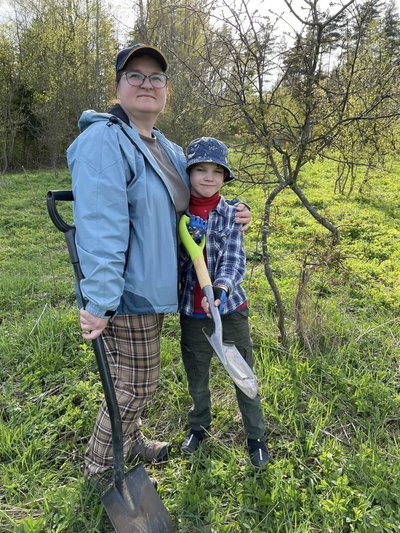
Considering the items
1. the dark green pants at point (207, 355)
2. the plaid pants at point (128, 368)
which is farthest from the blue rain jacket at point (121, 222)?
the dark green pants at point (207, 355)

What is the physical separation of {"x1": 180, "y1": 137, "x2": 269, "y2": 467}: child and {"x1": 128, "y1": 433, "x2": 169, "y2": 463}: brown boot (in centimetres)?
13

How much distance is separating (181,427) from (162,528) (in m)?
0.76

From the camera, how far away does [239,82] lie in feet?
9.29

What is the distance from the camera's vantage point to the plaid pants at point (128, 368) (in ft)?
6.61

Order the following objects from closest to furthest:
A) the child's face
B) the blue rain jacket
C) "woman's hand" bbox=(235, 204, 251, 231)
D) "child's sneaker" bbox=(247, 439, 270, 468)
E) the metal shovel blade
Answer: the blue rain jacket < the metal shovel blade < the child's face < "woman's hand" bbox=(235, 204, 251, 231) < "child's sneaker" bbox=(247, 439, 270, 468)

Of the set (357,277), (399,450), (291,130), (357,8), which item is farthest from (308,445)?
(357,277)

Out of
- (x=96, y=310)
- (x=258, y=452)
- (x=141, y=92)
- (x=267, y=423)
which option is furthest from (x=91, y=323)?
(x=267, y=423)

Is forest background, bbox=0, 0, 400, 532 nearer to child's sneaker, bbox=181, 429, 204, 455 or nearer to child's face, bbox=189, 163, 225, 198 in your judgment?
child's sneaker, bbox=181, 429, 204, 455

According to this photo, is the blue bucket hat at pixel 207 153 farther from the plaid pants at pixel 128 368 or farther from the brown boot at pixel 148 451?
the brown boot at pixel 148 451

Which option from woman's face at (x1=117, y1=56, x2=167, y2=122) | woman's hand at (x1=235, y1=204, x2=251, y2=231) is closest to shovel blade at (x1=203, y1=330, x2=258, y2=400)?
woman's hand at (x1=235, y1=204, x2=251, y2=231)

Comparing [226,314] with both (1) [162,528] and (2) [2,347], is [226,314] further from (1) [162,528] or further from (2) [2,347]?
(2) [2,347]

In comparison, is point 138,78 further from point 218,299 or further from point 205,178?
point 218,299

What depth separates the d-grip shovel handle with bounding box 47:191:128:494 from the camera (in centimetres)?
188

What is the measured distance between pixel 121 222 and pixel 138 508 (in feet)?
4.26
